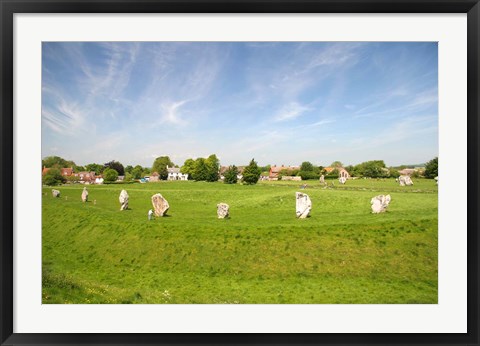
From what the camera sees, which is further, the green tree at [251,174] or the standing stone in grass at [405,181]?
the green tree at [251,174]

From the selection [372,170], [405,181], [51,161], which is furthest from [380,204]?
[372,170]

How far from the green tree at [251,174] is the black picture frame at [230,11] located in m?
19.4

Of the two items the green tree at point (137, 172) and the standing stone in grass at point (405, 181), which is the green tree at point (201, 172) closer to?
the green tree at point (137, 172)

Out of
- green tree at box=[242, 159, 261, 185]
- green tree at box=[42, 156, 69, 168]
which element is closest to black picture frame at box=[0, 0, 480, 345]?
green tree at box=[42, 156, 69, 168]

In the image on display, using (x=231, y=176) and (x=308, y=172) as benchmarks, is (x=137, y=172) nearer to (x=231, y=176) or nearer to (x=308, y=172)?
(x=231, y=176)

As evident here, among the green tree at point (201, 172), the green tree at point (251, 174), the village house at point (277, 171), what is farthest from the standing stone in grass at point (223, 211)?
the village house at point (277, 171)

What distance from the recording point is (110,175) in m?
19.1

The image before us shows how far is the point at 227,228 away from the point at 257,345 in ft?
13.3

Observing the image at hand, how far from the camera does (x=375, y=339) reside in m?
3.67

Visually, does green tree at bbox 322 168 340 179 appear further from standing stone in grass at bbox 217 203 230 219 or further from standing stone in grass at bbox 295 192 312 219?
standing stone in grass at bbox 217 203 230 219

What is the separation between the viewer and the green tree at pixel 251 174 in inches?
909

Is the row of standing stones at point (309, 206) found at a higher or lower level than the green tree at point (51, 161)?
lower

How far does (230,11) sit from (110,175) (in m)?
18.7

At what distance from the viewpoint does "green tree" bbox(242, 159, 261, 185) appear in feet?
75.8
